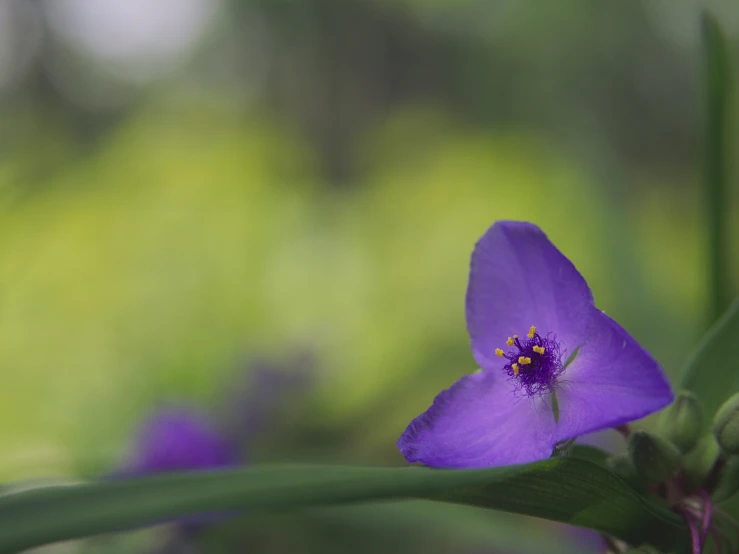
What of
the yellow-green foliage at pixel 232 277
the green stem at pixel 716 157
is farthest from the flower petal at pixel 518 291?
the yellow-green foliage at pixel 232 277

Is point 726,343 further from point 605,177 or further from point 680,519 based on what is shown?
point 605,177

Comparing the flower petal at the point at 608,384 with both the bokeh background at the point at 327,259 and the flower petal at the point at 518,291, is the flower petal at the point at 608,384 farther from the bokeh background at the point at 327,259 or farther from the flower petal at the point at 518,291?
the bokeh background at the point at 327,259

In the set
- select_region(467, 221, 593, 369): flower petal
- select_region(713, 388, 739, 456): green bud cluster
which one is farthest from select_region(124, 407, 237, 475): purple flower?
select_region(713, 388, 739, 456): green bud cluster

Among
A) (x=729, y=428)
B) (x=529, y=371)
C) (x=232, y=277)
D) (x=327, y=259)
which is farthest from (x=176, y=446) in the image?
(x=327, y=259)

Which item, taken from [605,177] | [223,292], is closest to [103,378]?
[223,292]

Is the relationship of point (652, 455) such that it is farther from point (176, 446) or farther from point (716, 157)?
point (176, 446)
